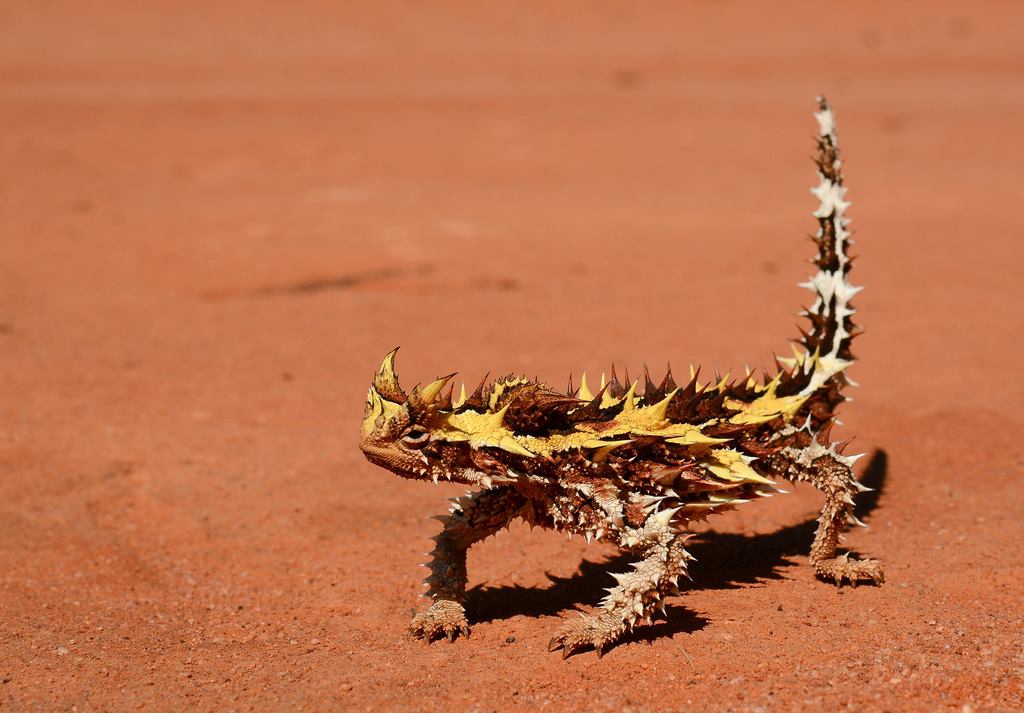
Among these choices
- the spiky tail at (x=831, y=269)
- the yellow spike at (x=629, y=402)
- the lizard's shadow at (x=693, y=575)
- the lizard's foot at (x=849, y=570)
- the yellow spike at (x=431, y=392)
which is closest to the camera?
the yellow spike at (x=431, y=392)

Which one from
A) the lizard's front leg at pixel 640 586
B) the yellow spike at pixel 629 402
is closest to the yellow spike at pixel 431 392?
the yellow spike at pixel 629 402

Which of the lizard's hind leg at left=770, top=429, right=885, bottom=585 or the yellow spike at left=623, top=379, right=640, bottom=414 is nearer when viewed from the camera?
the yellow spike at left=623, top=379, right=640, bottom=414

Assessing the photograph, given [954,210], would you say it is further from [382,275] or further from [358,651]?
[358,651]

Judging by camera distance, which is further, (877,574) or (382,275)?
(382,275)

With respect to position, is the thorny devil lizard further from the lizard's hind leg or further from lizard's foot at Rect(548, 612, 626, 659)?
the lizard's hind leg

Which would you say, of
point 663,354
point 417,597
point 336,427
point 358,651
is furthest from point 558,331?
point 358,651

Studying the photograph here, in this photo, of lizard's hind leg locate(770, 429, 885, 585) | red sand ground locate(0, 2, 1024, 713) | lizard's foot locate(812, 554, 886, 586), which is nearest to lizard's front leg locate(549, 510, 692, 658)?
red sand ground locate(0, 2, 1024, 713)

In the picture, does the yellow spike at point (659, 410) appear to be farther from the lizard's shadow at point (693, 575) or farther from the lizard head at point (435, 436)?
the lizard's shadow at point (693, 575)

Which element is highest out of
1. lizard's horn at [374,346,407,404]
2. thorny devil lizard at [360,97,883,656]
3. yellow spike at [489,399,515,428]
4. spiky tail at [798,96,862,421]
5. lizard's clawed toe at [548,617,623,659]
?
spiky tail at [798,96,862,421]
